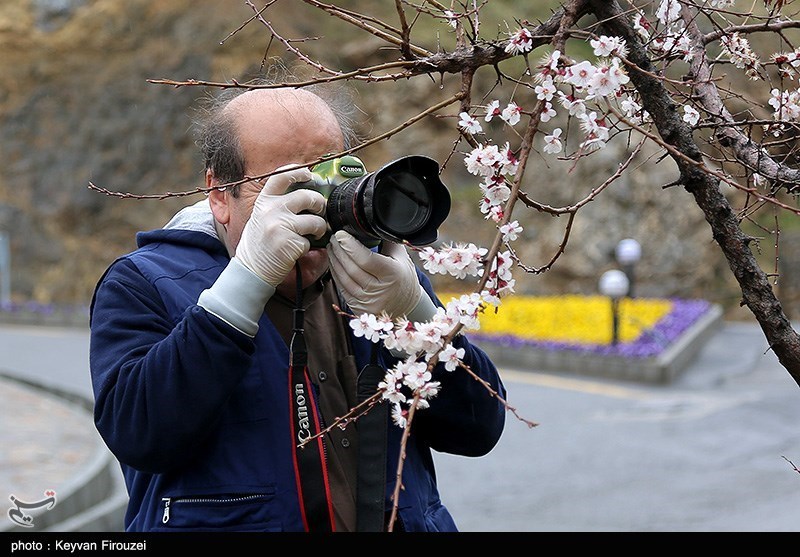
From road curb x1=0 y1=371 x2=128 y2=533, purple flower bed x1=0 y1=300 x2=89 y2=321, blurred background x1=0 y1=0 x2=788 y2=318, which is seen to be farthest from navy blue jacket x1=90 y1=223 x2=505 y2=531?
purple flower bed x1=0 y1=300 x2=89 y2=321

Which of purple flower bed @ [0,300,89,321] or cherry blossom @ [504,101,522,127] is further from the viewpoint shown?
purple flower bed @ [0,300,89,321]

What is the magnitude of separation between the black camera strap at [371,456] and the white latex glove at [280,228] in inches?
9.8

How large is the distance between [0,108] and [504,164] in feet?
73.3

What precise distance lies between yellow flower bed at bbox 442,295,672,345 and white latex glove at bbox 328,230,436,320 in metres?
10.6

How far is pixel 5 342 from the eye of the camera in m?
15.7

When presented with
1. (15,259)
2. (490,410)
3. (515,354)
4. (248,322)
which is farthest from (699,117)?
(15,259)

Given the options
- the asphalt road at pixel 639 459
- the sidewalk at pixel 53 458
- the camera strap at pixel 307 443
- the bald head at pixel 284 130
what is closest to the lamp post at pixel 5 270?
the sidewalk at pixel 53 458

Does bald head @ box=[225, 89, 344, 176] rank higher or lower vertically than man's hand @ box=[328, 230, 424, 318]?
higher

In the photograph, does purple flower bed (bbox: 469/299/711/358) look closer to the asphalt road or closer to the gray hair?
the asphalt road

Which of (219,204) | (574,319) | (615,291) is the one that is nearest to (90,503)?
(219,204)

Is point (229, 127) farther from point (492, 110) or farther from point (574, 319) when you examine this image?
point (574, 319)

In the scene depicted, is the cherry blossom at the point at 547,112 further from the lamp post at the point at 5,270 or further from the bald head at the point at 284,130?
the lamp post at the point at 5,270

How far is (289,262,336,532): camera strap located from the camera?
1.88 meters

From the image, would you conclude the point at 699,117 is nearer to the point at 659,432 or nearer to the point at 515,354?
the point at 659,432
